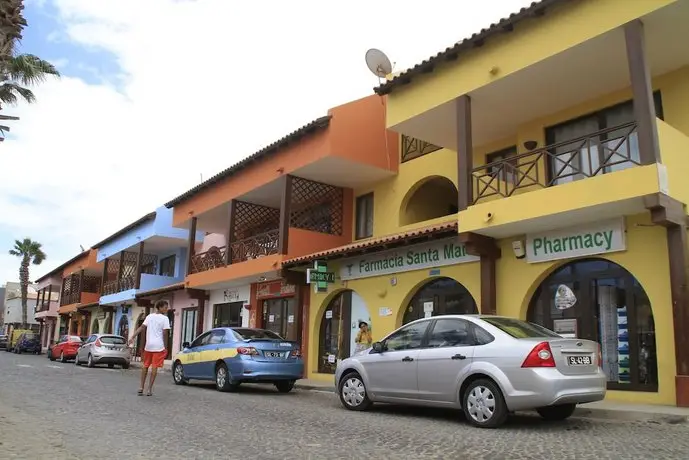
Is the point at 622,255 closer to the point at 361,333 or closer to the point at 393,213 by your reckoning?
the point at 361,333

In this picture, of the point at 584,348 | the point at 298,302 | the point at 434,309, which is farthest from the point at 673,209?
the point at 298,302

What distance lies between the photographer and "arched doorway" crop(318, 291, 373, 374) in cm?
1648

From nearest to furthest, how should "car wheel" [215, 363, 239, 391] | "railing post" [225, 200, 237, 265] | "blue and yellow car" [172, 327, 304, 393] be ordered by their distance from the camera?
"blue and yellow car" [172, 327, 304, 393], "car wheel" [215, 363, 239, 391], "railing post" [225, 200, 237, 265]

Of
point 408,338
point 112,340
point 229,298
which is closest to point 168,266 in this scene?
point 112,340

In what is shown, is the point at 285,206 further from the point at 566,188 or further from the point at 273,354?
the point at 566,188

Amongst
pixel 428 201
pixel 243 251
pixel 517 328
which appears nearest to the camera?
pixel 517 328

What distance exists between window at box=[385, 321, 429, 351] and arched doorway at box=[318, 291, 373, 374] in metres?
5.76

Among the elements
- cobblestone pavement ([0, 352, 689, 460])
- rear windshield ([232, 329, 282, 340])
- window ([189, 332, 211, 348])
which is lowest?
cobblestone pavement ([0, 352, 689, 460])

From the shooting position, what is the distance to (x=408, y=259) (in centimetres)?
1461

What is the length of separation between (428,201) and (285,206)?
14.1 feet

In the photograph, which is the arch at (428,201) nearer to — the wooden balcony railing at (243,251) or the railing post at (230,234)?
the wooden balcony railing at (243,251)

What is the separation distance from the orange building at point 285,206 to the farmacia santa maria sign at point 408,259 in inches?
97.1

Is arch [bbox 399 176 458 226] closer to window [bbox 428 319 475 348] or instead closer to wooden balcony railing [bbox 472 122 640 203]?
wooden balcony railing [bbox 472 122 640 203]

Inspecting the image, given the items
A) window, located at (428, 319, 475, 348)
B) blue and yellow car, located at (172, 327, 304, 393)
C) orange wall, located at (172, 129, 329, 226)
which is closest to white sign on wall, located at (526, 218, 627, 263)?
window, located at (428, 319, 475, 348)
